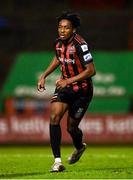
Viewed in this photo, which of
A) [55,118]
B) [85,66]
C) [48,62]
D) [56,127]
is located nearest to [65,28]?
[85,66]

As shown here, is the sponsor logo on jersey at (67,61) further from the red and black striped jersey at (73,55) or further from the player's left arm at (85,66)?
the player's left arm at (85,66)

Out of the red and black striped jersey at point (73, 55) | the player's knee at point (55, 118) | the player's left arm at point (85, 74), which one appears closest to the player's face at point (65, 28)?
the red and black striped jersey at point (73, 55)

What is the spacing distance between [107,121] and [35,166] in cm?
1003

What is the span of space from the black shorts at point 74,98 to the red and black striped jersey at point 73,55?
23 centimetres

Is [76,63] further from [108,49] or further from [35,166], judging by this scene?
[108,49]

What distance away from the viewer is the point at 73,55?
10.6 meters

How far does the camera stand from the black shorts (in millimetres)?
10685

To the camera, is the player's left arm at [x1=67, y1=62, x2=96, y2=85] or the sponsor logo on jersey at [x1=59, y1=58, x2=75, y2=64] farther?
the sponsor logo on jersey at [x1=59, y1=58, x2=75, y2=64]

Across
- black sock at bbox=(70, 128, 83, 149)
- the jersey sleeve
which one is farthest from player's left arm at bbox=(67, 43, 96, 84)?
black sock at bbox=(70, 128, 83, 149)

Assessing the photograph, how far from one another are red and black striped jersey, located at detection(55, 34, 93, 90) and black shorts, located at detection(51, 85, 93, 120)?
0.23 m

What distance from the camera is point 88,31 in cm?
2580

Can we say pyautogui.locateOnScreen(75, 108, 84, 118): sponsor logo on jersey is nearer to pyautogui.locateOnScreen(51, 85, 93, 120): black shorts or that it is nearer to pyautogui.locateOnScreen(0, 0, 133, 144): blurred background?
pyautogui.locateOnScreen(51, 85, 93, 120): black shorts

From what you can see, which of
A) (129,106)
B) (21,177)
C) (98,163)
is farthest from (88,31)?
(21,177)

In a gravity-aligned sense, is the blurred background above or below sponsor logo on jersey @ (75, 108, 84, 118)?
below
